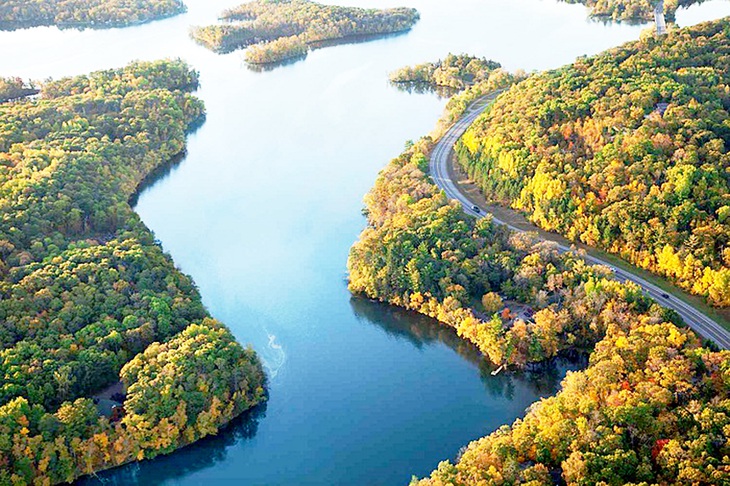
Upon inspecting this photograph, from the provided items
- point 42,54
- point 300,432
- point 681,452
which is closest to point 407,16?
point 42,54

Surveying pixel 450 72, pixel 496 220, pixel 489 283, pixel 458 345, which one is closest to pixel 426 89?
pixel 450 72

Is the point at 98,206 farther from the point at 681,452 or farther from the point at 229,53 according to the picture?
the point at 229,53

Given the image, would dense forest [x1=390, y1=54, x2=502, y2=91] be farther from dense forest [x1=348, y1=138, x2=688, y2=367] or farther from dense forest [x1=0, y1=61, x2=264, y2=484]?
dense forest [x1=0, y1=61, x2=264, y2=484]

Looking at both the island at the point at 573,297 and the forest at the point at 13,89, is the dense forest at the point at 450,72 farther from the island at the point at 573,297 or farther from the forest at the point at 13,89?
the forest at the point at 13,89

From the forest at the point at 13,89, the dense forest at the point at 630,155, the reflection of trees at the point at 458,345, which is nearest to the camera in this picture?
the reflection of trees at the point at 458,345

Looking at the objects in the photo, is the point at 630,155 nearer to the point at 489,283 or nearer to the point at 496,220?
the point at 496,220

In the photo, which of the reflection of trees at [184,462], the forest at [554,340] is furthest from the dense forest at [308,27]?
the reflection of trees at [184,462]

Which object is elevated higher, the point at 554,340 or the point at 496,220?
the point at 554,340
